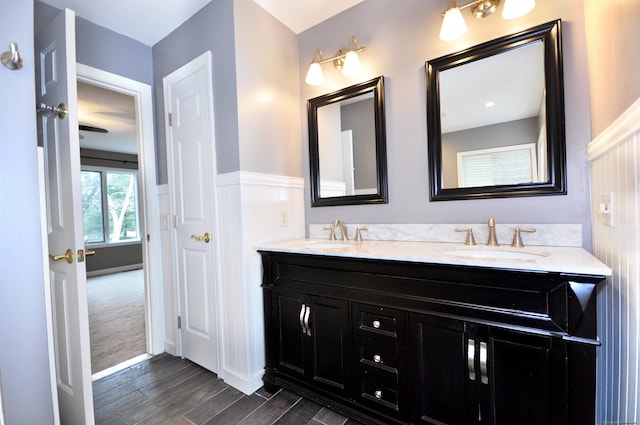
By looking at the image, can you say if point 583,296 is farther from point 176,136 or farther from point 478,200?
point 176,136

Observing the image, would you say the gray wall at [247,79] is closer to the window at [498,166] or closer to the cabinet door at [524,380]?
the window at [498,166]

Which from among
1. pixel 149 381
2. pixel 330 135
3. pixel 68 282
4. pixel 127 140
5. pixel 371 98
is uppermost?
pixel 127 140

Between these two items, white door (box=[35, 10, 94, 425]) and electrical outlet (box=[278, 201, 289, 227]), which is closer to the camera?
white door (box=[35, 10, 94, 425])

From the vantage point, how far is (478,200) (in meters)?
1.53

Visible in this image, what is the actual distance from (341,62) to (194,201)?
1484 mm

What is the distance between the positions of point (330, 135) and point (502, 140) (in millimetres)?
1130

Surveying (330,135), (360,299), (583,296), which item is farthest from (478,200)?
(330,135)

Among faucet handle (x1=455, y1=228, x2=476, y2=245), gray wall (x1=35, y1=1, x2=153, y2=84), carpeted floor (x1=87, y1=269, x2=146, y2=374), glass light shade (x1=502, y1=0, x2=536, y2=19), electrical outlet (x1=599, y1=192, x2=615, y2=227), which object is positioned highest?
gray wall (x1=35, y1=1, x2=153, y2=84)

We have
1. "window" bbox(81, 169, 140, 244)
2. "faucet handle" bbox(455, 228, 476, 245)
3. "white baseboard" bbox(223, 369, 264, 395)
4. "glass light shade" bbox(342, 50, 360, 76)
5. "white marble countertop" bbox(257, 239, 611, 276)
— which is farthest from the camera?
"window" bbox(81, 169, 140, 244)

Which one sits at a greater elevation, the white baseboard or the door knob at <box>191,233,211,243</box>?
the door knob at <box>191,233,211,243</box>

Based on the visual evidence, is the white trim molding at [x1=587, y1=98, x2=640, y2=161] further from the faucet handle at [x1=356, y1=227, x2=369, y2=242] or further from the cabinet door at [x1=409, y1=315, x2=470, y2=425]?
the faucet handle at [x1=356, y1=227, x2=369, y2=242]

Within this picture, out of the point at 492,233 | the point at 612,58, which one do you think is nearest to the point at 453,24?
the point at 612,58

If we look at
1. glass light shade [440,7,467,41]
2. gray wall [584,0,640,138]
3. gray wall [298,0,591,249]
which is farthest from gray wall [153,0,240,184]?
gray wall [584,0,640,138]

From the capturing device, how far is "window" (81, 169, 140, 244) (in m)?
5.38
